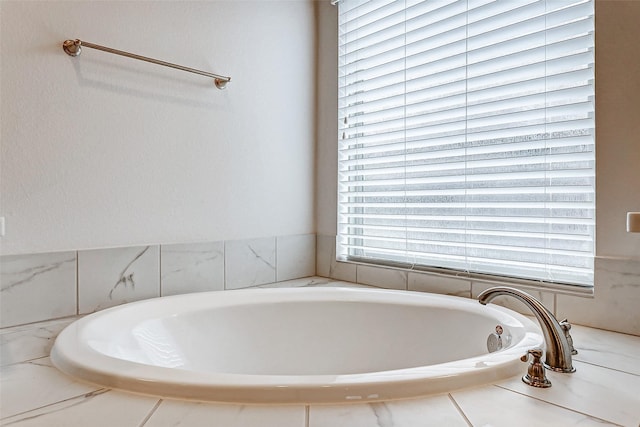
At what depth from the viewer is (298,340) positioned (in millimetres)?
1585

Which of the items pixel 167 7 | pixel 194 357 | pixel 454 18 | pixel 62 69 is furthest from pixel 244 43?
pixel 194 357

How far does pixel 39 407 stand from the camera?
725 millimetres

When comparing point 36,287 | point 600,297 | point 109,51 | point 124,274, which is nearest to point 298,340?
point 124,274

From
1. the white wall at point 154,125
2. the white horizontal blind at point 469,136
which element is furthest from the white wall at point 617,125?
the white wall at point 154,125

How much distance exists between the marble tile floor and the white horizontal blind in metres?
0.67

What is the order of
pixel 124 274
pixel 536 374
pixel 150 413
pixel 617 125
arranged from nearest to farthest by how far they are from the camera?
1. pixel 150 413
2. pixel 536 374
3. pixel 617 125
4. pixel 124 274

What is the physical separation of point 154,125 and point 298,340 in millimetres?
966

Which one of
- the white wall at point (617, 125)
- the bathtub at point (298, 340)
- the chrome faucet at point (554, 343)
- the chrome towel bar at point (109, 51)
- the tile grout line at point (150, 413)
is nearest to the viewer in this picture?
the tile grout line at point (150, 413)

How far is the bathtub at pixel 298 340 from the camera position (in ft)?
2.59

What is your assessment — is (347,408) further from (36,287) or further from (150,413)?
(36,287)

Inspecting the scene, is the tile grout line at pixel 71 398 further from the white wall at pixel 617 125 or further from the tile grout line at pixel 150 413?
the white wall at pixel 617 125

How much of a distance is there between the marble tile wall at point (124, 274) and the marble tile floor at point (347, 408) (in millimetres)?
451

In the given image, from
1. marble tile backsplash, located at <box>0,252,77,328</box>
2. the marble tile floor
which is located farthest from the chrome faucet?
marble tile backsplash, located at <box>0,252,77,328</box>

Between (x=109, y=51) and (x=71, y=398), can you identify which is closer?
(x=71, y=398)
